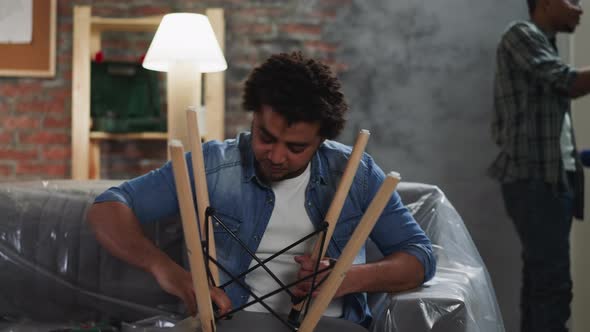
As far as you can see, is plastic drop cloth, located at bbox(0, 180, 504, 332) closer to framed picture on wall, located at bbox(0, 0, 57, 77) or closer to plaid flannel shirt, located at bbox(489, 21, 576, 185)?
plaid flannel shirt, located at bbox(489, 21, 576, 185)

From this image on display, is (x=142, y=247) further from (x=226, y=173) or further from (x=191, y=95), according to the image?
(x=191, y=95)

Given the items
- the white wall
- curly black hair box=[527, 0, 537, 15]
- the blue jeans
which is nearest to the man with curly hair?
the blue jeans

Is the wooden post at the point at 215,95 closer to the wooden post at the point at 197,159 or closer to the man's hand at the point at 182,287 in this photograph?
the man's hand at the point at 182,287

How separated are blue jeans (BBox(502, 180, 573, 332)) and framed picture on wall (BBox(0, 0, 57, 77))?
2.27m

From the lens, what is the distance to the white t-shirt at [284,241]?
155 cm

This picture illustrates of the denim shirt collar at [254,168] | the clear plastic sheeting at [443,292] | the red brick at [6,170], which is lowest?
the red brick at [6,170]

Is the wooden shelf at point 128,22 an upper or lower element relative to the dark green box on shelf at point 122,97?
upper

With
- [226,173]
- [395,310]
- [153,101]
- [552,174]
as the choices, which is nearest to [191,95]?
[153,101]

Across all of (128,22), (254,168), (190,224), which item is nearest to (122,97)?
(128,22)

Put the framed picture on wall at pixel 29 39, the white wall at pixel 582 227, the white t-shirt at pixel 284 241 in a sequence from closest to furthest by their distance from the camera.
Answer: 1. the white t-shirt at pixel 284 241
2. the white wall at pixel 582 227
3. the framed picture on wall at pixel 29 39

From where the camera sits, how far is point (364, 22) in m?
3.55

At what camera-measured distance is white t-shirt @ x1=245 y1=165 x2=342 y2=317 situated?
1.55 metres

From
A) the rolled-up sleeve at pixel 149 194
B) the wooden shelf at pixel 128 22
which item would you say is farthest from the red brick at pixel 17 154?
the rolled-up sleeve at pixel 149 194

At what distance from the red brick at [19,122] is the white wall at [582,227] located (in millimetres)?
2442
